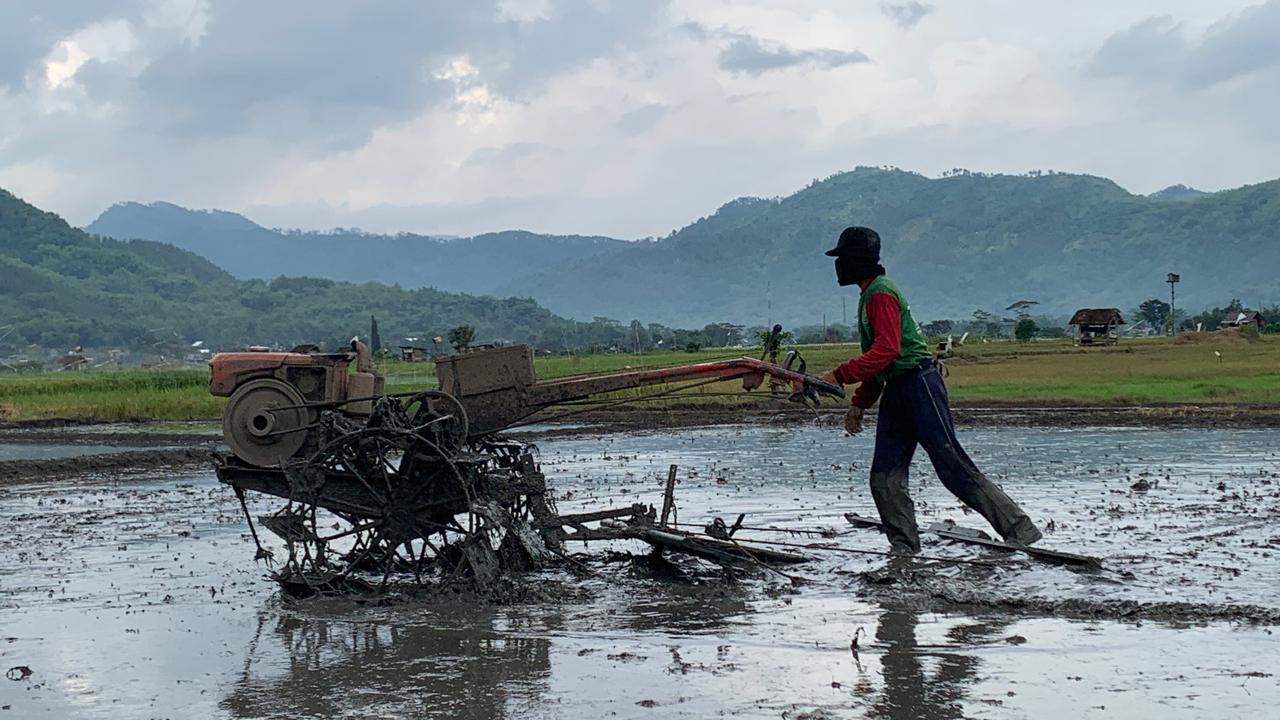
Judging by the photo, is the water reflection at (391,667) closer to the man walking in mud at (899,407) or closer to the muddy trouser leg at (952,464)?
the man walking in mud at (899,407)

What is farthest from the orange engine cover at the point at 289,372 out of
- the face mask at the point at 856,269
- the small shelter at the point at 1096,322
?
the small shelter at the point at 1096,322

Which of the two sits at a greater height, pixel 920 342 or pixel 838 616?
pixel 920 342

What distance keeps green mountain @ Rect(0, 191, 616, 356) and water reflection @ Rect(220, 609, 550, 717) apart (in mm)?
124324

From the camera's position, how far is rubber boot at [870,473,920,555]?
10172 mm

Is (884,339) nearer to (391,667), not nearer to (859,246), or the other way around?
(859,246)

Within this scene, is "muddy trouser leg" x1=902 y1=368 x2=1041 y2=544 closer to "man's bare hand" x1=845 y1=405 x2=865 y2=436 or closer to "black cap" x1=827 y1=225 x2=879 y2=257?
"man's bare hand" x1=845 y1=405 x2=865 y2=436

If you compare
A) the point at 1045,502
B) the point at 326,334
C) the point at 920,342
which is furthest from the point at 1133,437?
the point at 326,334

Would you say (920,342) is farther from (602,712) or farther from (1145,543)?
(602,712)

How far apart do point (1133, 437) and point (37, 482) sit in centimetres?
1695

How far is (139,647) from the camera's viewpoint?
884cm

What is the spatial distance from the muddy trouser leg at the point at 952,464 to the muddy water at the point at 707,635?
275 mm

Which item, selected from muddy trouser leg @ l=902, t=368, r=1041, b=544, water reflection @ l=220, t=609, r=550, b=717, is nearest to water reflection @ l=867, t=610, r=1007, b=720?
muddy trouser leg @ l=902, t=368, r=1041, b=544

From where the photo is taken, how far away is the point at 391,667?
8086 millimetres

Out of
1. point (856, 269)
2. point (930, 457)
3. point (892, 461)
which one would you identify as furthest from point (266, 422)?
point (930, 457)
